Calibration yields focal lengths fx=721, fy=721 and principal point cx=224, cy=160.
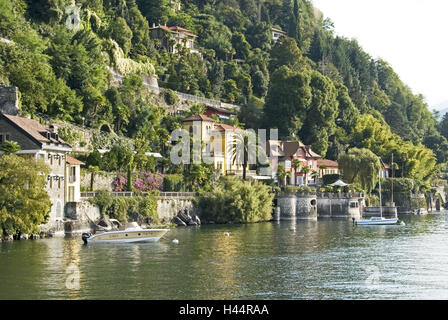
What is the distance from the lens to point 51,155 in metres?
62.5

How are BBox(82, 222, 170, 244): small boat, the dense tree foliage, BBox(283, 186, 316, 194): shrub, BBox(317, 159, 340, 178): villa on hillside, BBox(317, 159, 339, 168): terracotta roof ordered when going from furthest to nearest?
BBox(317, 159, 339, 168): terracotta roof, BBox(317, 159, 340, 178): villa on hillside, BBox(283, 186, 316, 194): shrub, BBox(82, 222, 170, 244): small boat, the dense tree foliage

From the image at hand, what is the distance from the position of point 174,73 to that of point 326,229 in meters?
56.4

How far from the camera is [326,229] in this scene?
7675 centimetres

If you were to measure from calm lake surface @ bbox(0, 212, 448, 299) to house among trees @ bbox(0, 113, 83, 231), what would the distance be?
387 cm

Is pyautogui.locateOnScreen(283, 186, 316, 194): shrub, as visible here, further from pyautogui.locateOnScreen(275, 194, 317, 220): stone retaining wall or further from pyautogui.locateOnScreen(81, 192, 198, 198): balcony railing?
pyautogui.locateOnScreen(81, 192, 198, 198): balcony railing

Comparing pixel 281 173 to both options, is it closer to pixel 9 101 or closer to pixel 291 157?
pixel 291 157

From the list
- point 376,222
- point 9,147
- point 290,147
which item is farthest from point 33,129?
point 290,147

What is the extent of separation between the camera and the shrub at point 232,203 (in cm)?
8356

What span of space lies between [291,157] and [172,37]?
43410 mm

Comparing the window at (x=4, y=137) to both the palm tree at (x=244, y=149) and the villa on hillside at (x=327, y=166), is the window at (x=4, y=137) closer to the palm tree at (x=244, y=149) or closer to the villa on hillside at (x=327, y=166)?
the palm tree at (x=244, y=149)

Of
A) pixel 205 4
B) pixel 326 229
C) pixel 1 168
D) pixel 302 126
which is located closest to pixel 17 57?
pixel 1 168

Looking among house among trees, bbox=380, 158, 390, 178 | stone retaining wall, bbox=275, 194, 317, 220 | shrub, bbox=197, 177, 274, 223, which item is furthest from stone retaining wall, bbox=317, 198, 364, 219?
house among trees, bbox=380, 158, 390, 178

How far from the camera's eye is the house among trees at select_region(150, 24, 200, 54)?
142 meters
